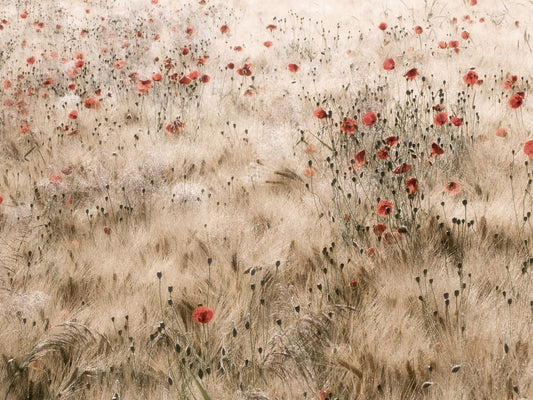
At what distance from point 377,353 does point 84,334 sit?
1.14m

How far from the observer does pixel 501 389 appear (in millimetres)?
1579

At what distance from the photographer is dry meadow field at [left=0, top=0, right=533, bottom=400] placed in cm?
176

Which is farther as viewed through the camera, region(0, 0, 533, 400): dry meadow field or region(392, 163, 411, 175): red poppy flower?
region(392, 163, 411, 175): red poppy flower

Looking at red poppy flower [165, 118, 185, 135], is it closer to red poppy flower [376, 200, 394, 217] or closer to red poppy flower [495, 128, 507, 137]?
red poppy flower [376, 200, 394, 217]

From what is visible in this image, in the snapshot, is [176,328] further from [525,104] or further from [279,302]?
[525,104]

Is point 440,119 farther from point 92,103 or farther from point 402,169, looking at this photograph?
point 92,103

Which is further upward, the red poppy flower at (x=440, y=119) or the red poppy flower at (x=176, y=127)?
the red poppy flower at (x=440, y=119)

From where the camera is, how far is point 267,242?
8.27ft

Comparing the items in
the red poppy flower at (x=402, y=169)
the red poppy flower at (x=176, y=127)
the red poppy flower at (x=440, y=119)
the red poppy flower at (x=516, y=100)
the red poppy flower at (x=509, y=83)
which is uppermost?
the red poppy flower at (x=509, y=83)

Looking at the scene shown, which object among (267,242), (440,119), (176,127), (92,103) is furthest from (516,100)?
(92,103)

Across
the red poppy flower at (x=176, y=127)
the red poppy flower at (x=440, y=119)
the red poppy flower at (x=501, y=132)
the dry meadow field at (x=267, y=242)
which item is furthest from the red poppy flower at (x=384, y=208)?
the red poppy flower at (x=176, y=127)

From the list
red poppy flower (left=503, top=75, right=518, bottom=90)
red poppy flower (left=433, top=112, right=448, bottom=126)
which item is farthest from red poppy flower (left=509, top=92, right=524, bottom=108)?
red poppy flower (left=503, top=75, right=518, bottom=90)

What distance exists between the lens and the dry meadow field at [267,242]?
5.77 feet

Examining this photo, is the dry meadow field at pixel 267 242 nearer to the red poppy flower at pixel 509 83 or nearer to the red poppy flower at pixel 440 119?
the red poppy flower at pixel 440 119
